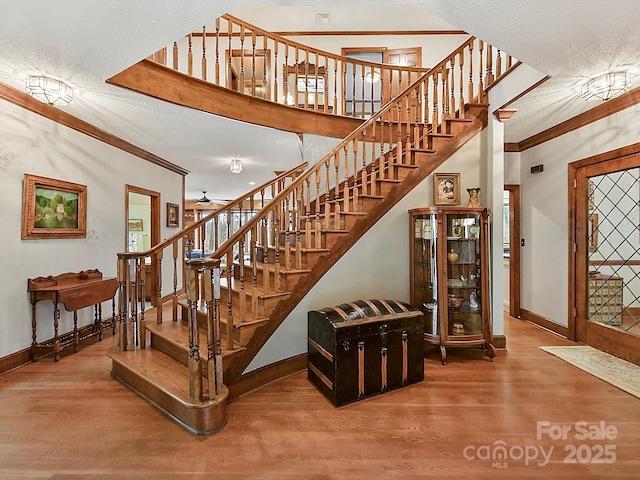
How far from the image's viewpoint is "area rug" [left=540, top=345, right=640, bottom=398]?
267 centimetres

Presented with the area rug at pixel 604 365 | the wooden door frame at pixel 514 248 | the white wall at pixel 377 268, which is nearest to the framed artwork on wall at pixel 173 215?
the white wall at pixel 377 268

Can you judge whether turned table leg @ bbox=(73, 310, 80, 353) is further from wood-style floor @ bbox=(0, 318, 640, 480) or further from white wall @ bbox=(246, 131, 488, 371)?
white wall @ bbox=(246, 131, 488, 371)

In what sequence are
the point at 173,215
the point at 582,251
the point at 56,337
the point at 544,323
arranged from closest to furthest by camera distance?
the point at 56,337, the point at 582,251, the point at 544,323, the point at 173,215

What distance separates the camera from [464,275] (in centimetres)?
331

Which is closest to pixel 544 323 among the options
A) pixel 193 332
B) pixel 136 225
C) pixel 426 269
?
pixel 426 269

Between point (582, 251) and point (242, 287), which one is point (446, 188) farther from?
point (242, 287)

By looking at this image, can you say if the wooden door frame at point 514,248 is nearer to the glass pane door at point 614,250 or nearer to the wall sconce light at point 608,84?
the glass pane door at point 614,250

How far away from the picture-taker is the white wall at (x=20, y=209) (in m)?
2.97

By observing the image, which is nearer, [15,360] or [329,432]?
[329,432]

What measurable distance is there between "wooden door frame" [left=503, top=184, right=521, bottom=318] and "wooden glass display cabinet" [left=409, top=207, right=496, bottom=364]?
184cm

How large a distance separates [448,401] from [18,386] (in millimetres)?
3509

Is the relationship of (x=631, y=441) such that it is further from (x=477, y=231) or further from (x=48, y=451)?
(x=48, y=451)

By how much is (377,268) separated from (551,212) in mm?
2585

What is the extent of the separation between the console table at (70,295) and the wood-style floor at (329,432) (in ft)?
1.48
